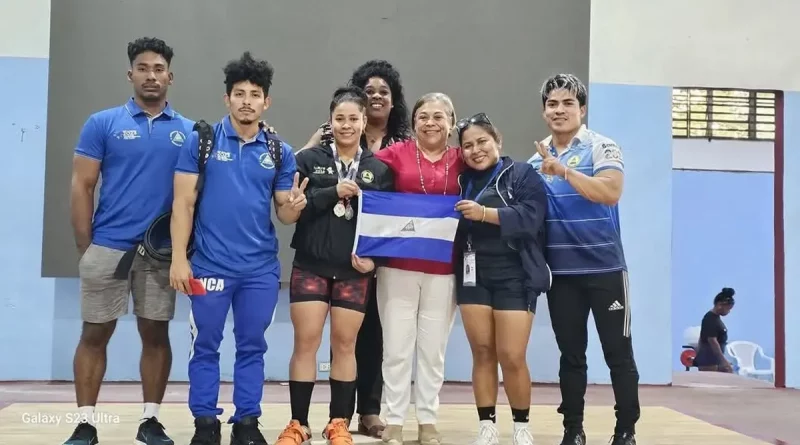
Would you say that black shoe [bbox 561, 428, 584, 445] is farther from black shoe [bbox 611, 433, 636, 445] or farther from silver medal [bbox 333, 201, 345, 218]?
silver medal [bbox 333, 201, 345, 218]

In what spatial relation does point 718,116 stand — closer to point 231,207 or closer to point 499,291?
point 499,291

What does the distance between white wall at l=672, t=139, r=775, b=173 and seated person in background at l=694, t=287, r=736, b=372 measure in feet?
7.53

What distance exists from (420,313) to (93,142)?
167 cm

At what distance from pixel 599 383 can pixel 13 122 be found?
540cm

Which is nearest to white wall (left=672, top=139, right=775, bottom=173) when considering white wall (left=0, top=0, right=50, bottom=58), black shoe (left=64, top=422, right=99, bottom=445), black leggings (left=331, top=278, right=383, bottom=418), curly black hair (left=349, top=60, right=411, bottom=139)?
curly black hair (left=349, top=60, right=411, bottom=139)

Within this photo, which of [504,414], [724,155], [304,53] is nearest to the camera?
[504,414]

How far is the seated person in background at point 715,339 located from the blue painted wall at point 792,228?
170 cm

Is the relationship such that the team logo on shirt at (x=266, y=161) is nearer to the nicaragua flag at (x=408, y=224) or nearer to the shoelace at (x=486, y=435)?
the nicaragua flag at (x=408, y=224)

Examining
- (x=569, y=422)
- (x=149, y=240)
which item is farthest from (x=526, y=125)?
(x=149, y=240)

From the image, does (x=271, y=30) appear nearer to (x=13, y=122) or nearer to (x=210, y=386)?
(x=13, y=122)

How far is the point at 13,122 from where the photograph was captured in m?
5.86

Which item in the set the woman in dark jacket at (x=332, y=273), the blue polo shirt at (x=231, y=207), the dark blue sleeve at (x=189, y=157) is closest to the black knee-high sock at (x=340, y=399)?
the woman in dark jacket at (x=332, y=273)

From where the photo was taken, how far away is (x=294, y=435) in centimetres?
310

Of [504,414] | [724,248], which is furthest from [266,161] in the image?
[724,248]
